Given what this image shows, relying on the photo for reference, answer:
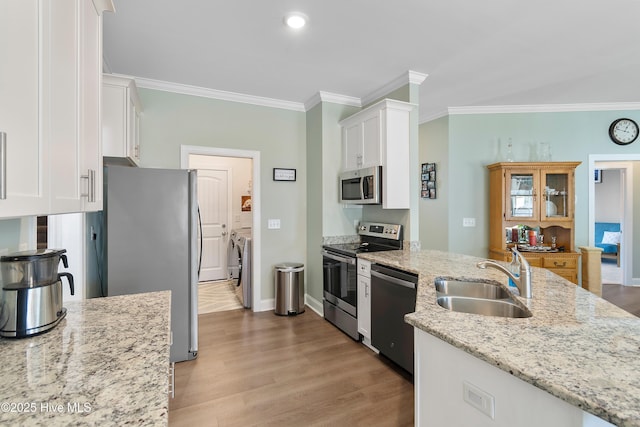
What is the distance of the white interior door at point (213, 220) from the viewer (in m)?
5.50

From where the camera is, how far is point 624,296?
4.61 meters

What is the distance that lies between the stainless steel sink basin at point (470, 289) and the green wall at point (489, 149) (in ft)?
7.98

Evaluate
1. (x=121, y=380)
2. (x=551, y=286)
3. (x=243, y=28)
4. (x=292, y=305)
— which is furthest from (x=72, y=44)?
(x=292, y=305)

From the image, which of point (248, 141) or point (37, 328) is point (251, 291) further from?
point (37, 328)

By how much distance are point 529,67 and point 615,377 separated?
3.19 meters

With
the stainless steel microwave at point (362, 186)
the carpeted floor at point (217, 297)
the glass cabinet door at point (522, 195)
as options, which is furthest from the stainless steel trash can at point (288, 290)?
the glass cabinet door at point (522, 195)

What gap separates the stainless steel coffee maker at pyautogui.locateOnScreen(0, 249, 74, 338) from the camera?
1.14 meters

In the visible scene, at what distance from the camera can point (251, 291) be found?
3.99 meters

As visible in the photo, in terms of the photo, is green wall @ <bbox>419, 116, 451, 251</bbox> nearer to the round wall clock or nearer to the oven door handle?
the oven door handle

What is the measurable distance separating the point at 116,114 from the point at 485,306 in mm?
3007

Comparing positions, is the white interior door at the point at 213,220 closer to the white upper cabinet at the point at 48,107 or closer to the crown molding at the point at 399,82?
the crown molding at the point at 399,82

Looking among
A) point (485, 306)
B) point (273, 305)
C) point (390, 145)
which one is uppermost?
point (390, 145)

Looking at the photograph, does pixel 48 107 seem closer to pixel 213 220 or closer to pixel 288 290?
pixel 288 290

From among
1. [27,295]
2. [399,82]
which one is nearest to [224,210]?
[399,82]
